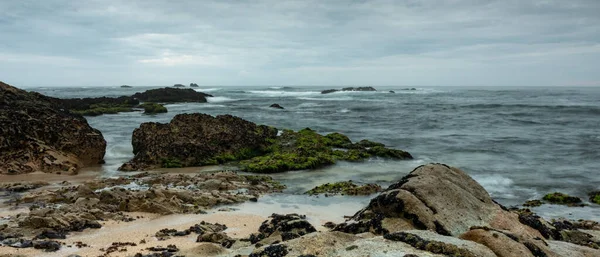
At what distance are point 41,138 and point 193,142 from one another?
6173 mm

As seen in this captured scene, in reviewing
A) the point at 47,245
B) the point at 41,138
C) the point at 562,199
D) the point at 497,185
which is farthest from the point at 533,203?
the point at 41,138

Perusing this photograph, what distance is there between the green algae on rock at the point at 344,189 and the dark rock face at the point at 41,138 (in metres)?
9.75

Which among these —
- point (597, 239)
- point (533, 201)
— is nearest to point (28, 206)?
point (597, 239)

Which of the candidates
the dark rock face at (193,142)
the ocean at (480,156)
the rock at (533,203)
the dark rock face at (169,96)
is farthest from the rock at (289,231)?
the dark rock face at (169,96)

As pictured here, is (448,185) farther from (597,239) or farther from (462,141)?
(462,141)

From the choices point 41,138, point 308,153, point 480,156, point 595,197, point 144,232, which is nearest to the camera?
point 144,232

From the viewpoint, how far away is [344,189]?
45.3ft

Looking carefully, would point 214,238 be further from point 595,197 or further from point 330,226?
point 595,197

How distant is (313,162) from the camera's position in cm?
1830

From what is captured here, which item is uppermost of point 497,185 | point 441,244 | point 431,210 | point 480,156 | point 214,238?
point 441,244

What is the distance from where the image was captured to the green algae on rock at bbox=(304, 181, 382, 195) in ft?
44.3

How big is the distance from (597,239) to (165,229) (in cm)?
890

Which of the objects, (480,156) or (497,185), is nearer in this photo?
(497,185)

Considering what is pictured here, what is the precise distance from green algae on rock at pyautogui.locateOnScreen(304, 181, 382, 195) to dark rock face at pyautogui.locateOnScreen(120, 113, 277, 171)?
679 centimetres
